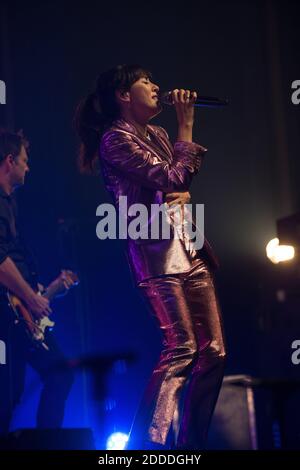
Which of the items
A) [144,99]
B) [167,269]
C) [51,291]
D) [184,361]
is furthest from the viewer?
[51,291]

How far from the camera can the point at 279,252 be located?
4.62 m

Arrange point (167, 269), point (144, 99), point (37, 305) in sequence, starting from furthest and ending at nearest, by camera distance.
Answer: point (37, 305) < point (144, 99) < point (167, 269)

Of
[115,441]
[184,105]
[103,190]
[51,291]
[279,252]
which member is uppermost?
[184,105]

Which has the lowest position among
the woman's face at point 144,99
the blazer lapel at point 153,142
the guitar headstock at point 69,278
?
the guitar headstock at point 69,278

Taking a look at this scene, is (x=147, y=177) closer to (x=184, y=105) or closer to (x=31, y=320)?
(x=184, y=105)

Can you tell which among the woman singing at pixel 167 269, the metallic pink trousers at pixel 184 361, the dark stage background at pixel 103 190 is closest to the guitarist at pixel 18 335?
the dark stage background at pixel 103 190

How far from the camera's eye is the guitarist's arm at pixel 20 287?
4020mm

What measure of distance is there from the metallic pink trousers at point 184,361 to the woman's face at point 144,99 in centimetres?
71

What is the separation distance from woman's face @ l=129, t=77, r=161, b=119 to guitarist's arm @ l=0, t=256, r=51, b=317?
1263 millimetres

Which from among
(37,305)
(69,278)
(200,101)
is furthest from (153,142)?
(69,278)

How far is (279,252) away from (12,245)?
1642 mm

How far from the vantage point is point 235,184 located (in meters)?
5.21

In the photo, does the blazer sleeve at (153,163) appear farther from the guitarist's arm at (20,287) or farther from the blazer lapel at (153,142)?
the guitarist's arm at (20,287)

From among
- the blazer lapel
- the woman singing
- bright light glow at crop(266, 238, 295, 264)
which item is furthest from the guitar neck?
the blazer lapel
